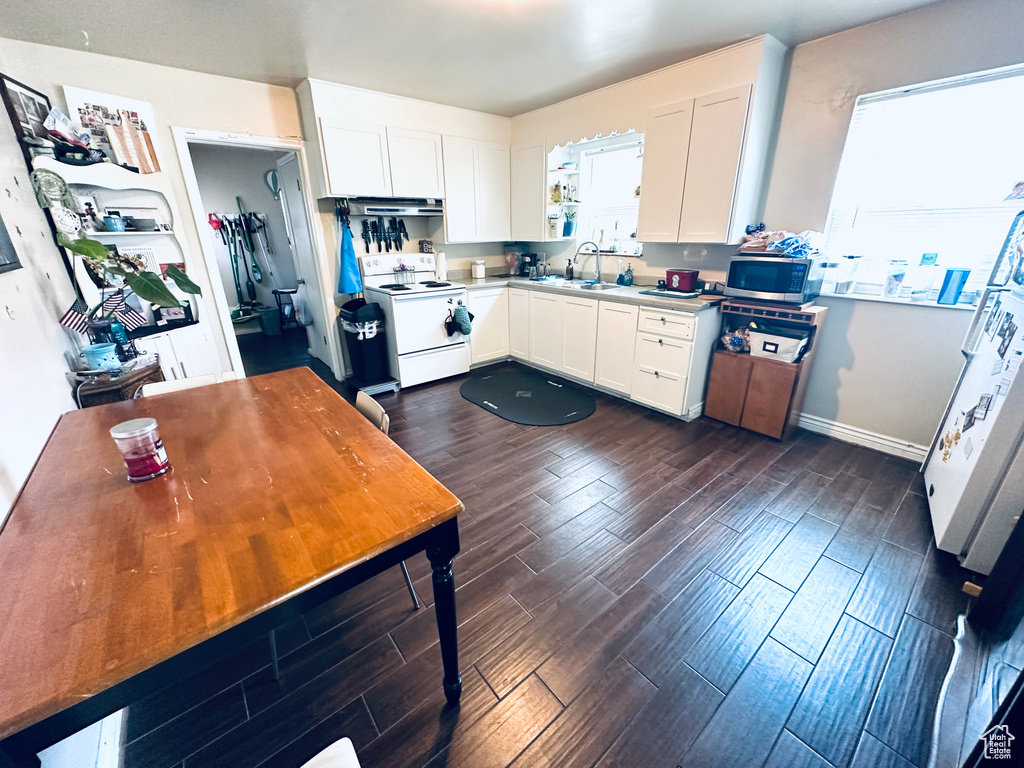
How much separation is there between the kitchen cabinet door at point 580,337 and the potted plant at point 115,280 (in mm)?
2805

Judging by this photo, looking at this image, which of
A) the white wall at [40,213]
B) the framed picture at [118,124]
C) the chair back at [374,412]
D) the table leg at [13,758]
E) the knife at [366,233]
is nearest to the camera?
the table leg at [13,758]

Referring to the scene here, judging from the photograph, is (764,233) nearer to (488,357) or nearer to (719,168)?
(719,168)

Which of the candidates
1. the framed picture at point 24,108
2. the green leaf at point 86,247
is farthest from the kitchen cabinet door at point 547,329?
the framed picture at point 24,108

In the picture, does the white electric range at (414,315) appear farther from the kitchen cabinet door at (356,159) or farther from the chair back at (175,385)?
the chair back at (175,385)

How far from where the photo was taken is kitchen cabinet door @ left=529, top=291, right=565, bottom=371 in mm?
3918

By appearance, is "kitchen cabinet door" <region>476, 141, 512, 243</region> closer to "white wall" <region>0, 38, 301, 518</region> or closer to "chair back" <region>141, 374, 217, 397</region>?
"white wall" <region>0, 38, 301, 518</region>

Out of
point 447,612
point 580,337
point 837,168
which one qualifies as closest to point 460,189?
point 580,337

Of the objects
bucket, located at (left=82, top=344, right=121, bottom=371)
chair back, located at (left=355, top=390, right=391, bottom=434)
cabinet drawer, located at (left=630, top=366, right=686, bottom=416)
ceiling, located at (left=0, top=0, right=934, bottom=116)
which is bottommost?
cabinet drawer, located at (left=630, top=366, right=686, bottom=416)

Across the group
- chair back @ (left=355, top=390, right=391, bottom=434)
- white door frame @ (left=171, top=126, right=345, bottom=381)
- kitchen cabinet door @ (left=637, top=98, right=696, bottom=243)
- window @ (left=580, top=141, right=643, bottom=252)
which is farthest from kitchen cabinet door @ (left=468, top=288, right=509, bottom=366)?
chair back @ (left=355, top=390, right=391, bottom=434)

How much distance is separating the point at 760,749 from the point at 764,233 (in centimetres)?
290

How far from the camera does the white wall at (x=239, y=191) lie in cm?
542

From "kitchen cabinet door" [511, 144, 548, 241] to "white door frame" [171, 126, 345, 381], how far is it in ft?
6.71

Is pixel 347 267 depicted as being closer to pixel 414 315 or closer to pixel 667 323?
pixel 414 315

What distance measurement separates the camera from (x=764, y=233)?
284 cm
